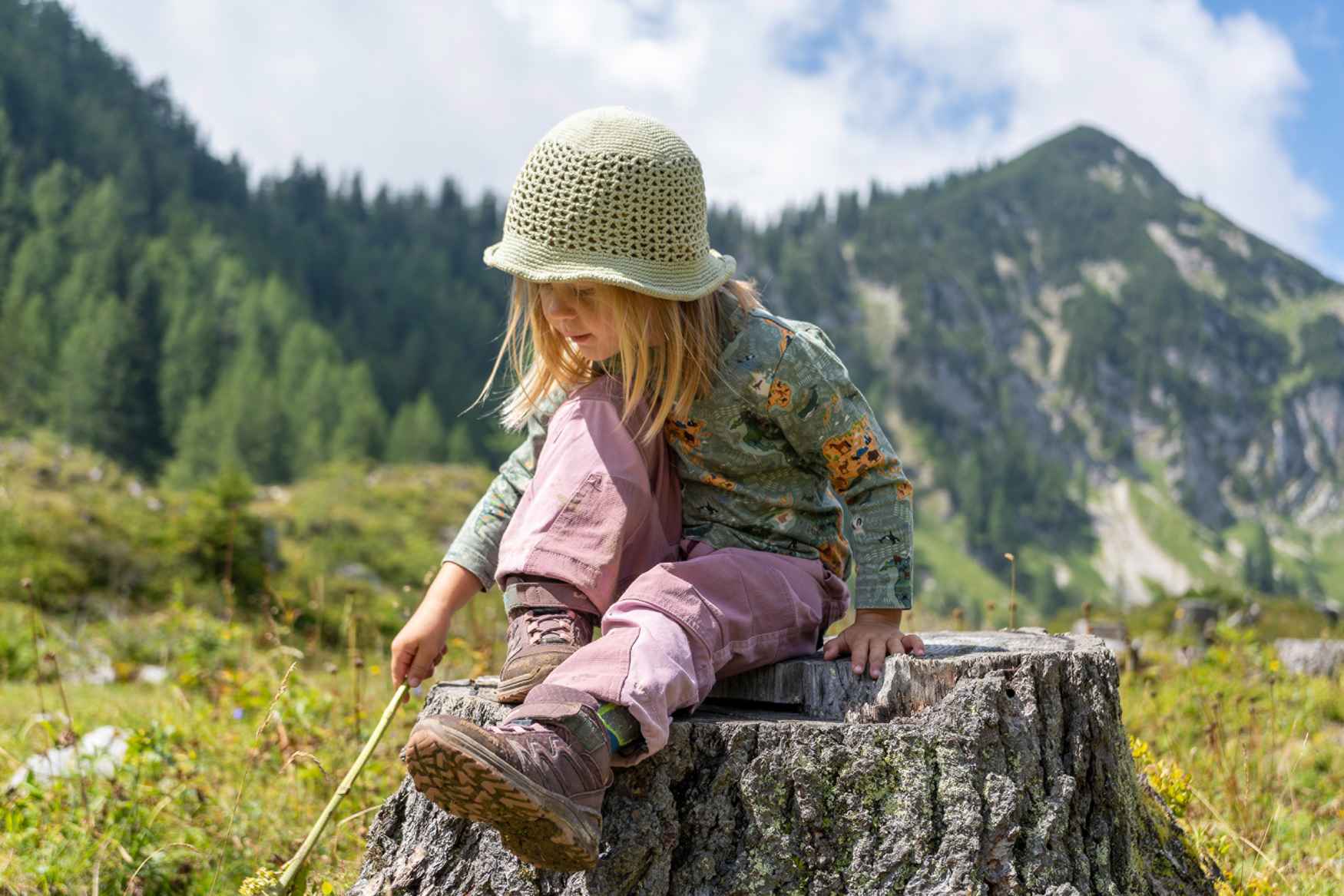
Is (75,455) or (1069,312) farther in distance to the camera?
(1069,312)

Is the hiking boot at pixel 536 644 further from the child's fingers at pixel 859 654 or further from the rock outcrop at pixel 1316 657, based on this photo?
the rock outcrop at pixel 1316 657

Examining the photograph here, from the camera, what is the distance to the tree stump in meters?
1.90

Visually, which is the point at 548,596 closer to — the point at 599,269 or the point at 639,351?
the point at 639,351

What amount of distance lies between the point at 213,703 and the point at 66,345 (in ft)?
186

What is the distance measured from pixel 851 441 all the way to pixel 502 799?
3.76 feet

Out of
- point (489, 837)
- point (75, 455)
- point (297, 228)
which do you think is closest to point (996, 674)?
point (489, 837)

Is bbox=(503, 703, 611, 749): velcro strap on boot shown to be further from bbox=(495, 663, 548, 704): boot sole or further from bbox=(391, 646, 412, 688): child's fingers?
bbox=(391, 646, 412, 688): child's fingers

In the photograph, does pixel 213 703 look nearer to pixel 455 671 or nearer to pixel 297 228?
pixel 455 671

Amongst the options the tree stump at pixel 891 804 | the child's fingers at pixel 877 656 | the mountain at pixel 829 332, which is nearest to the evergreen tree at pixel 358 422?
the mountain at pixel 829 332

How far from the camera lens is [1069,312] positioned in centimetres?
18112

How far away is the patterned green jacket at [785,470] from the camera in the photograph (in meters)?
2.43

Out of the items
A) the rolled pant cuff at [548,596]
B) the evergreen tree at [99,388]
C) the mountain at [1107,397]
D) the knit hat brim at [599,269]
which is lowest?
the evergreen tree at [99,388]

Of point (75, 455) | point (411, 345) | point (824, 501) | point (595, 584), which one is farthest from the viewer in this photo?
point (411, 345)

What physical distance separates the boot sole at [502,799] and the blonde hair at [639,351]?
81 cm
